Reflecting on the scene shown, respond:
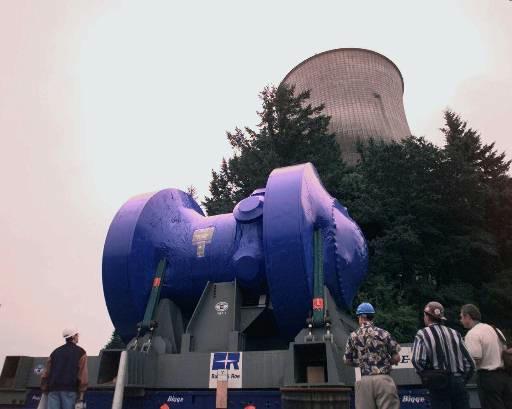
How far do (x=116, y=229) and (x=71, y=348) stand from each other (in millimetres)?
3116

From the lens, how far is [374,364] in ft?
12.8

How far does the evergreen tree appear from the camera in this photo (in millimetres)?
21000

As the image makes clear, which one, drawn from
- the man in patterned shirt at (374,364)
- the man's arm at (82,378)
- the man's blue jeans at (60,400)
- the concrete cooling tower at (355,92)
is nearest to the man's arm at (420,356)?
the man in patterned shirt at (374,364)

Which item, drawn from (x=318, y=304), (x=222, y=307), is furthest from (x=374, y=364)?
(x=222, y=307)

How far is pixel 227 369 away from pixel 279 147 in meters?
17.3

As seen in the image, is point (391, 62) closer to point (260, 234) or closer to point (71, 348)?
point (260, 234)

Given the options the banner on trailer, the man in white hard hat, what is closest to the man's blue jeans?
the man in white hard hat

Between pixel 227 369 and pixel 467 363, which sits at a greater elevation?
pixel 227 369

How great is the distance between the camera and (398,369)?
Result: 17.5 feet

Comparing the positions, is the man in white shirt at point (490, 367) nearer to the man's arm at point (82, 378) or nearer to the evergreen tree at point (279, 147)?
the man's arm at point (82, 378)

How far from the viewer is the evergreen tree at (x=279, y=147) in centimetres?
2100

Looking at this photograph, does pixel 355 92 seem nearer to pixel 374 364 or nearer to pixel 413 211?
pixel 413 211

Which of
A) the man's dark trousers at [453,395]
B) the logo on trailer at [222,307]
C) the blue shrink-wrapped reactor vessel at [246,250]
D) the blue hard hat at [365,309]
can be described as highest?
the blue shrink-wrapped reactor vessel at [246,250]

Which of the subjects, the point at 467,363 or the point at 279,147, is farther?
the point at 279,147
